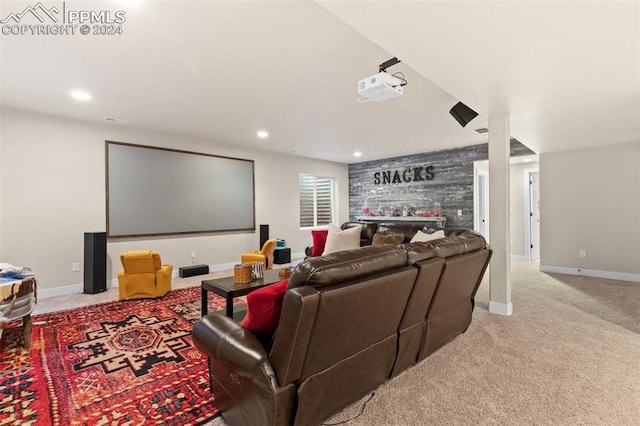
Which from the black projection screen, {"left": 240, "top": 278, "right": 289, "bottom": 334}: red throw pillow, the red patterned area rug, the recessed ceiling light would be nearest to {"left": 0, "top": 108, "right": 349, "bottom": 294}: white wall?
the black projection screen

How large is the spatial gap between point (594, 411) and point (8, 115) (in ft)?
21.4

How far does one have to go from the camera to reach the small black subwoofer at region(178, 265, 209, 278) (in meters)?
5.27

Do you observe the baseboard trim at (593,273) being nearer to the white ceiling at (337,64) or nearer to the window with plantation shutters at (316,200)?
the white ceiling at (337,64)

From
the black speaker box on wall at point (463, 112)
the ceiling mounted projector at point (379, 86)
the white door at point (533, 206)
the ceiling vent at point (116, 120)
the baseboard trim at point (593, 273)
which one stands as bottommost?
the baseboard trim at point (593, 273)

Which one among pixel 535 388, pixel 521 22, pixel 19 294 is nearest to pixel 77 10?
pixel 19 294

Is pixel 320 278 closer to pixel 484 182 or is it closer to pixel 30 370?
pixel 30 370

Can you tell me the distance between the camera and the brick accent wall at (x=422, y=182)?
6.29 m

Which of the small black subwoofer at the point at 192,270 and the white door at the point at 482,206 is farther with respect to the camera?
the white door at the point at 482,206

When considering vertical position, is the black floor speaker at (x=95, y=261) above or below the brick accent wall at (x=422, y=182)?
below

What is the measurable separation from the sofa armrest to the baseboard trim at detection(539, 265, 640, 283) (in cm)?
626

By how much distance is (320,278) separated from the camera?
137cm

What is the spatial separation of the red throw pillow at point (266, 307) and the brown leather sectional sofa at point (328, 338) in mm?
78

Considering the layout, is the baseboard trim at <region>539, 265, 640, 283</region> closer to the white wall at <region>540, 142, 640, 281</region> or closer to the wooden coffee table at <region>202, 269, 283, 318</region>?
the white wall at <region>540, 142, 640, 281</region>

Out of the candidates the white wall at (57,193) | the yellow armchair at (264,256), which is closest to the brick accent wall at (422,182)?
the yellow armchair at (264,256)
